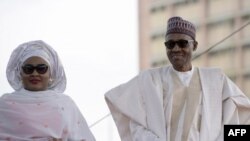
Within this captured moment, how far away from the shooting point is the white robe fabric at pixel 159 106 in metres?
4.91

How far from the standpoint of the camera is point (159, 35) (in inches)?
1503

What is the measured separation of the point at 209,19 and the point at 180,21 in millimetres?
32873

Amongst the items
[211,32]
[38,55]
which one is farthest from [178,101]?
[211,32]

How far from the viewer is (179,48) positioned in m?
4.92

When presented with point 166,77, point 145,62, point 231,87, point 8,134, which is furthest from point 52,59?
point 145,62

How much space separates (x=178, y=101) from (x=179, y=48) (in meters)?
0.33

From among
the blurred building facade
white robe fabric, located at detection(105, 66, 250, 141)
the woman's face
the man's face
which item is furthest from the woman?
the blurred building facade

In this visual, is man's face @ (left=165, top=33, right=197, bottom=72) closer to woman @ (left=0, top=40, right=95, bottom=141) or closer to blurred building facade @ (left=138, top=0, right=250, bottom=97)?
woman @ (left=0, top=40, right=95, bottom=141)

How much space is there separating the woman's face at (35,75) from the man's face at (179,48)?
83 centimetres

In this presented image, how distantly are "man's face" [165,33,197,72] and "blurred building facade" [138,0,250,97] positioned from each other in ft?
103

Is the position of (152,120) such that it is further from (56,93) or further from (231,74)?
(231,74)

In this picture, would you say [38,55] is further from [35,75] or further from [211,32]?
[211,32]

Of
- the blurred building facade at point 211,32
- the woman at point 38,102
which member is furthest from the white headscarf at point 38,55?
the blurred building facade at point 211,32

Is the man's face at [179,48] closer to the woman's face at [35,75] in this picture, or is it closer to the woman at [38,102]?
the woman at [38,102]
